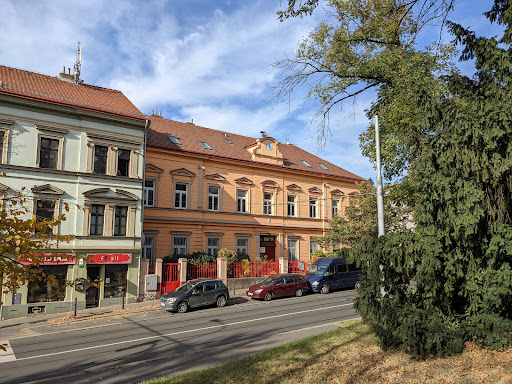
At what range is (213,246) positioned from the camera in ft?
100

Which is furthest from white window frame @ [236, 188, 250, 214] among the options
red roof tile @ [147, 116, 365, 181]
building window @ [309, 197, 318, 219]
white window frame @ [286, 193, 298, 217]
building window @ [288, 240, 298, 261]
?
building window @ [309, 197, 318, 219]

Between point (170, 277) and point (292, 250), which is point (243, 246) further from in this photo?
point (170, 277)

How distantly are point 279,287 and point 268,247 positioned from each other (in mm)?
9830

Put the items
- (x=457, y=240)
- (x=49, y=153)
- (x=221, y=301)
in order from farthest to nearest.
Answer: (x=49, y=153), (x=221, y=301), (x=457, y=240)

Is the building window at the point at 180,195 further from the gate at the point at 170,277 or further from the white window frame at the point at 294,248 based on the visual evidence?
the white window frame at the point at 294,248

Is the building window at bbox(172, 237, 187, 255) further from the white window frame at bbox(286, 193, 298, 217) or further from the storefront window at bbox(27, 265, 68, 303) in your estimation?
the white window frame at bbox(286, 193, 298, 217)

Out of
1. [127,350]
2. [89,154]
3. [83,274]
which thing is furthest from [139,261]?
[127,350]

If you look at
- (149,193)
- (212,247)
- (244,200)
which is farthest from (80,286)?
(244,200)

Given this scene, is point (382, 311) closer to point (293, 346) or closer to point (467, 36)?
point (293, 346)

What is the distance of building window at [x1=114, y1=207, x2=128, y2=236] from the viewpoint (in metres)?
23.3

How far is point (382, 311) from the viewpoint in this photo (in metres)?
9.26

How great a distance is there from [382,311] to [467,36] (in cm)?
721

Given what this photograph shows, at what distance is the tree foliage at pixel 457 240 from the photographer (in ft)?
27.5

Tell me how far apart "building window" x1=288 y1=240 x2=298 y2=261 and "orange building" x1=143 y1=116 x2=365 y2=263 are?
0.09 meters
